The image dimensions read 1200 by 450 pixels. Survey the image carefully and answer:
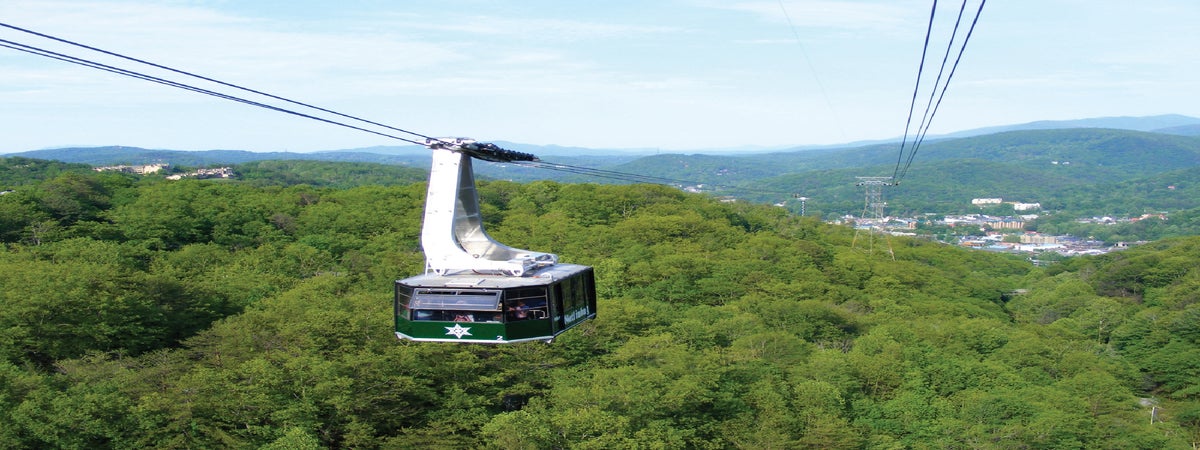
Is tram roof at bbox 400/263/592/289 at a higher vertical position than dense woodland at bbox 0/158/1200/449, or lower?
higher

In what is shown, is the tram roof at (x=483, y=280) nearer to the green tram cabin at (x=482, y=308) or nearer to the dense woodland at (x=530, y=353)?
the green tram cabin at (x=482, y=308)

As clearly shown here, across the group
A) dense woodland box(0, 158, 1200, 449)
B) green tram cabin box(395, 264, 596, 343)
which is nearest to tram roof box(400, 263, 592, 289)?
green tram cabin box(395, 264, 596, 343)

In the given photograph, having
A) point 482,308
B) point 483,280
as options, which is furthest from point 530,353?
point 482,308

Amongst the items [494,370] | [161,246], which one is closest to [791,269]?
[494,370]

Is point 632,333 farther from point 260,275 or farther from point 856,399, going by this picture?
point 260,275

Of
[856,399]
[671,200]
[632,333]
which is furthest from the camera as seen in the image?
[671,200]

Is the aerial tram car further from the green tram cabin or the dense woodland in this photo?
the dense woodland
